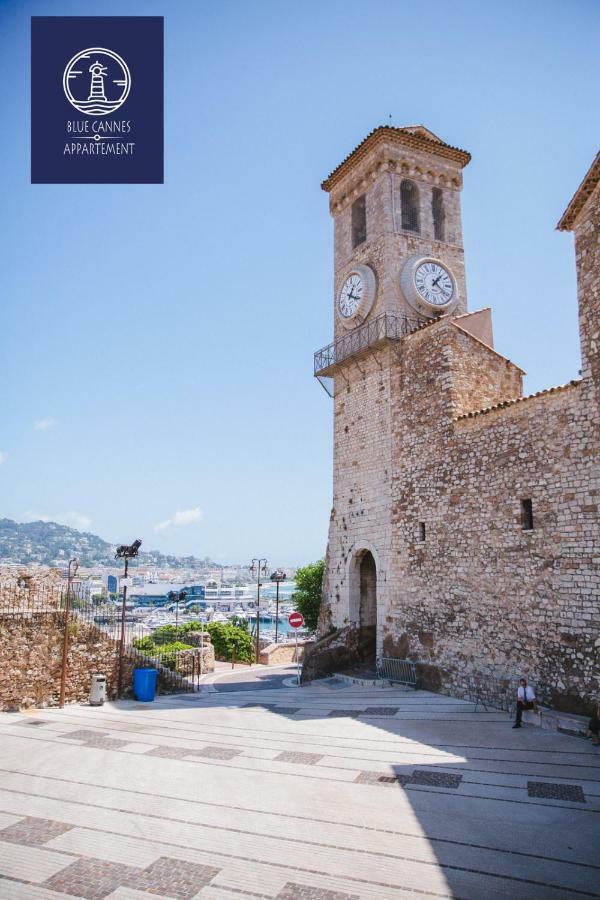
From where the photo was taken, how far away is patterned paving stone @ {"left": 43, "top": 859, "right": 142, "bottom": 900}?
18.0 feet

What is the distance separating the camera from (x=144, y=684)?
48.1 ft

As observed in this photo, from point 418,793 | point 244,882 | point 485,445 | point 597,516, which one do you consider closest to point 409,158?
point 485,445

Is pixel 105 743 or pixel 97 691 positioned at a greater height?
pixel 97 691

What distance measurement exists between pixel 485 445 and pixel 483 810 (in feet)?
29.4

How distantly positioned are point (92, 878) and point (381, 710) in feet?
29.7

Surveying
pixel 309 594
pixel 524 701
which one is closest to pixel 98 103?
pixel 524 701

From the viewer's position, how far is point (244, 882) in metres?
5.63

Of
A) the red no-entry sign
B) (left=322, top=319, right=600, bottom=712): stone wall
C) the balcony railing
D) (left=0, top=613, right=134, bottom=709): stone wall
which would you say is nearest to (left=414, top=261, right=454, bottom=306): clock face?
the balcony railing

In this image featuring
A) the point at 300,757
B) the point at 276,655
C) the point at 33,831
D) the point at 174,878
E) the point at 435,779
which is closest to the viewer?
the point at 174,878

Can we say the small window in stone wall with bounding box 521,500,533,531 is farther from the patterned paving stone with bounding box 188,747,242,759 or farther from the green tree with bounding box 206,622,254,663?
the green tree with bounding box 206,622,254,663

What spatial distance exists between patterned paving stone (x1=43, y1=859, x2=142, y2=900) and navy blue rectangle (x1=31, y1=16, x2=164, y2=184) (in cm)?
1360

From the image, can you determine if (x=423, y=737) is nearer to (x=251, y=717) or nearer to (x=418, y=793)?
(x=418, y=793)

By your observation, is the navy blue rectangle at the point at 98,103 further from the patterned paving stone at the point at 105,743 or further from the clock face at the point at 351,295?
the patterned paving stone at the point at 105,743

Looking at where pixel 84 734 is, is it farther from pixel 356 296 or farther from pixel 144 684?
pixel 356 296
